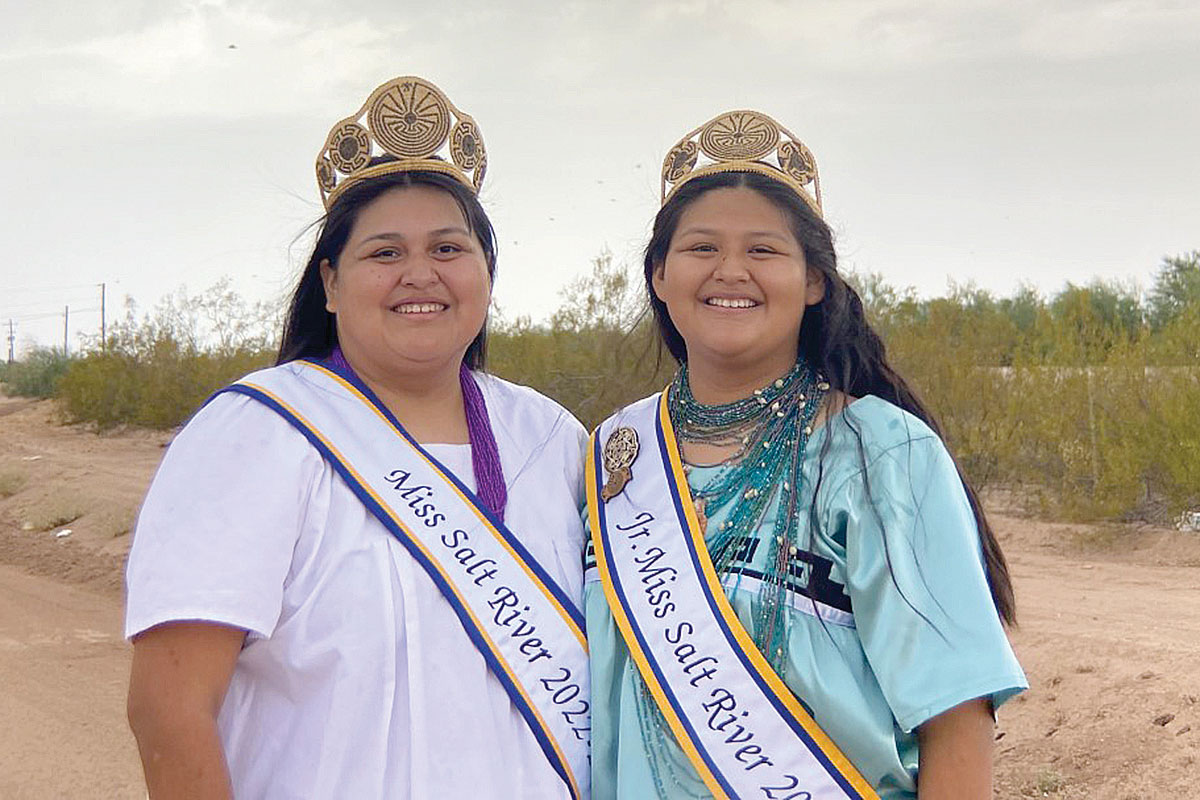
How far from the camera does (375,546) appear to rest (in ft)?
7.27

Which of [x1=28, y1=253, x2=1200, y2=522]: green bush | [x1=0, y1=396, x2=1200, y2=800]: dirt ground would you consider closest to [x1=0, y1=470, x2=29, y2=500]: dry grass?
[x1=0, y1=396, x2=1200, y2=800]: dirt ground

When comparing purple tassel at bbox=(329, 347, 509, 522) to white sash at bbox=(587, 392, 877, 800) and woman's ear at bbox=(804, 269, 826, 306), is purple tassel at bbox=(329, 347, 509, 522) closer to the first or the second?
white sash at bbox=(587, 392, 877, 800)

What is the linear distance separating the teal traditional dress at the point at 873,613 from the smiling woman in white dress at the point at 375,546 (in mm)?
190

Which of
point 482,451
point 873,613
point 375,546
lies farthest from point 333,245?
point 873,613

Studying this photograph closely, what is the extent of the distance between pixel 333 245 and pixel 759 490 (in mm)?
1016

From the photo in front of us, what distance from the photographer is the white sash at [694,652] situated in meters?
2.12

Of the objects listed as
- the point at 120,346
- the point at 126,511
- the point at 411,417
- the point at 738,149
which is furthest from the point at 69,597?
the point at 120,346

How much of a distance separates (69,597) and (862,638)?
28.4 ft

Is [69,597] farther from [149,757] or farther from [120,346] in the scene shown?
[120,346]

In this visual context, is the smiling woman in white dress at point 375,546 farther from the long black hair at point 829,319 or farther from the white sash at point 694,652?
the long black hair at point 829,319

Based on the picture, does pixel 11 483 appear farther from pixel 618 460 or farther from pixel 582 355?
pixel 618 460

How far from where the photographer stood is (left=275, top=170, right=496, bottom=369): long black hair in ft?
8.20

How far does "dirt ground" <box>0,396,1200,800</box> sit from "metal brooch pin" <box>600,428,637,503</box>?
116 inches

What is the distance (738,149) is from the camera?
2404mm
